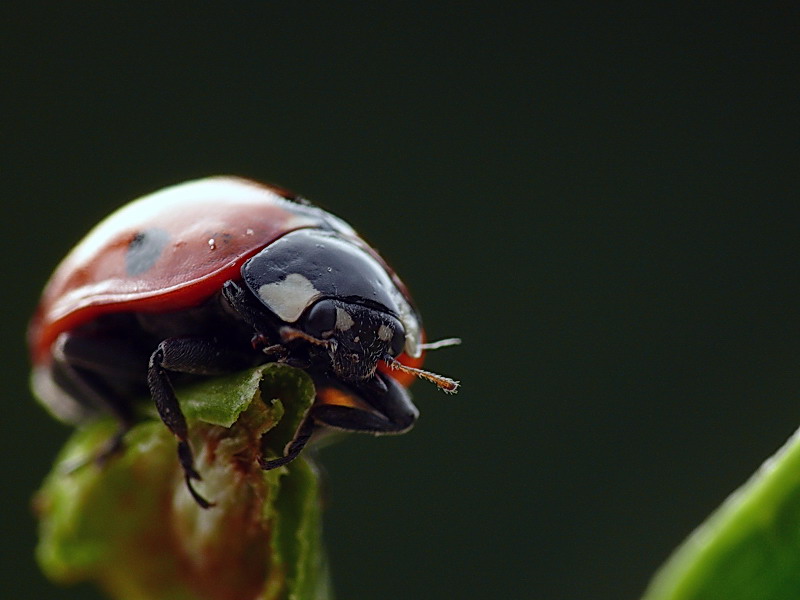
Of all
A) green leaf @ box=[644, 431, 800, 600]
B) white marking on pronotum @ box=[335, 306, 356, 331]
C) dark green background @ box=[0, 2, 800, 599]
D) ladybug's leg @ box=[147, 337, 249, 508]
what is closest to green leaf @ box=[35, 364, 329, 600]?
ladybug's leg @ box=[147, 337, 249, 508]

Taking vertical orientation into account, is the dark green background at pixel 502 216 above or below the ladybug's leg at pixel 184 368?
below

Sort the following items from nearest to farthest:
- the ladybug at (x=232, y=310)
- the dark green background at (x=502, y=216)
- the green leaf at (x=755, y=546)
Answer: the green leaf at (x=755, y=546) < the ladybug at (x=232, y=310) < the dark green background at (x=502, y=216)

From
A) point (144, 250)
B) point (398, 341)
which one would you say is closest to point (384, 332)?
point (398, 341)

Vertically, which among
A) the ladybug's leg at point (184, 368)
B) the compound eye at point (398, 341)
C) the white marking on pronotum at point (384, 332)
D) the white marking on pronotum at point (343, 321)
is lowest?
the ladybug's leg at point (184, 368)

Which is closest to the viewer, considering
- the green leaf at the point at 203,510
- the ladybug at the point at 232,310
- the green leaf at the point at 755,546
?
the green leaf at the point at 755,546

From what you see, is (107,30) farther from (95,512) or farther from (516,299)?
(95,512)

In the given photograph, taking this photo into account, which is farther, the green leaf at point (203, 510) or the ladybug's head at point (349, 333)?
the ladybug's head at point (349, 333)

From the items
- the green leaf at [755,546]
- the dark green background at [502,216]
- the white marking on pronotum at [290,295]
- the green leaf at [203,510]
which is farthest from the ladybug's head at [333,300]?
the dark green background at [502,216]

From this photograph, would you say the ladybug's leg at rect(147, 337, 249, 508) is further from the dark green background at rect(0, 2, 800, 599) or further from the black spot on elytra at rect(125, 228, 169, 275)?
the dark green background at rect(0, 2, 800, 599)

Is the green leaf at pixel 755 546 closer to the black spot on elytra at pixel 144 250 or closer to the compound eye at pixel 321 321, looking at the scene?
the compound eye at pixel 321 321
